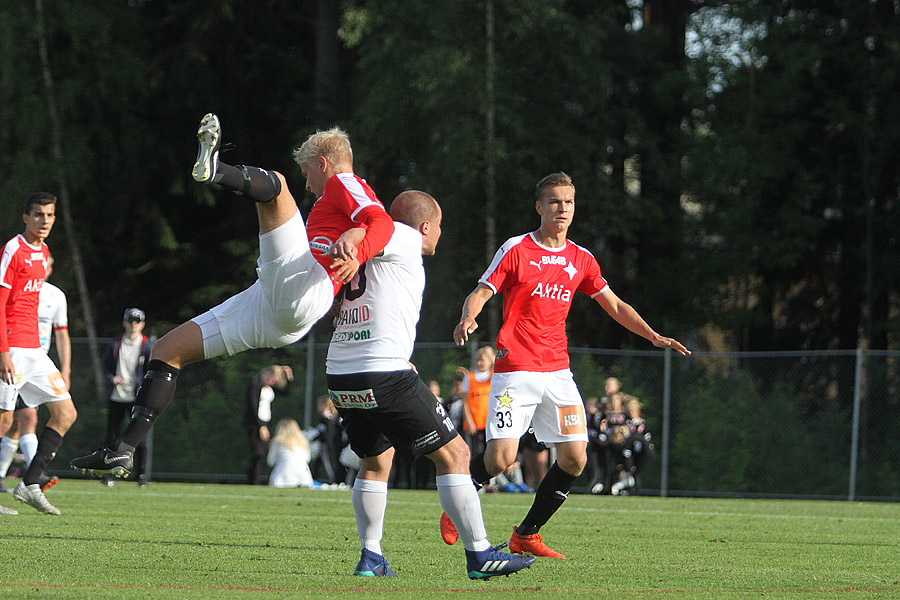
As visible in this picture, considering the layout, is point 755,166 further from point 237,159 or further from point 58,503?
point 58,503

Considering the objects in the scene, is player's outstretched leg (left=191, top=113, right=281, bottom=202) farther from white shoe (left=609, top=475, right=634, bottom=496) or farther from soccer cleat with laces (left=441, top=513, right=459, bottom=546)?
white shoe (left=609, top=475, right=634, bottom=496)

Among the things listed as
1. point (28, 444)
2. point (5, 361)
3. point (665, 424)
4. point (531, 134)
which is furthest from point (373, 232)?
point (531, 134)

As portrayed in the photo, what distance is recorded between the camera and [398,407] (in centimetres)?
575

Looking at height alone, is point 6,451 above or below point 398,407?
below

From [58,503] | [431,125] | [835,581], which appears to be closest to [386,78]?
[431,125]

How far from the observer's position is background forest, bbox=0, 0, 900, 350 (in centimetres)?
2447

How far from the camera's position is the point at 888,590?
603 centimetres

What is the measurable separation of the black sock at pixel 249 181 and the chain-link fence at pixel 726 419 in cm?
1485

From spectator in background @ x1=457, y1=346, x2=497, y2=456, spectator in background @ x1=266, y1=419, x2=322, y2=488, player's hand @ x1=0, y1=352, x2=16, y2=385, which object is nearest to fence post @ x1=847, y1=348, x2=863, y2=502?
spectator in background @ x1=457, y1=346, x2=497, y2=456

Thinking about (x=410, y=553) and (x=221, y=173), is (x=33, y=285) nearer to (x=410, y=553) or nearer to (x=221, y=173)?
(x=410, y=553)

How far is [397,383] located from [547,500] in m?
2.24

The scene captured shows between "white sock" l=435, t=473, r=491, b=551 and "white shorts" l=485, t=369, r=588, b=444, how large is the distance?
1.72 m

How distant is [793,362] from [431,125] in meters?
8.46

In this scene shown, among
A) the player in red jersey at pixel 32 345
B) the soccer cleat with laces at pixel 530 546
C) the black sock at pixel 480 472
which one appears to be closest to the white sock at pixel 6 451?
the player in red jersey at pixel 32 345
